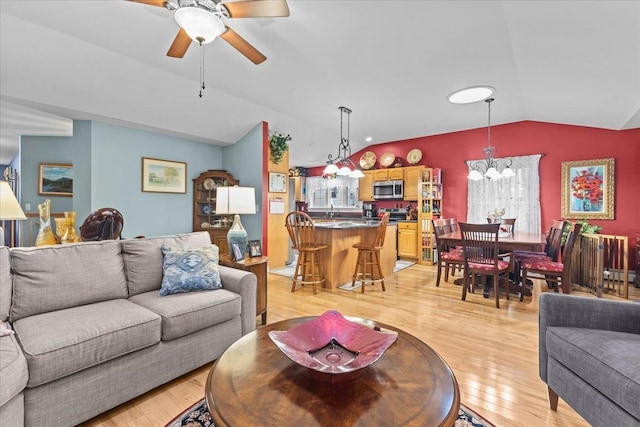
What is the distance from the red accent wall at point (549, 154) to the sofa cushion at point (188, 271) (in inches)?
202

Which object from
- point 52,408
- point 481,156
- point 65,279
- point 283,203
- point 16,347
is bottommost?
point 52,408

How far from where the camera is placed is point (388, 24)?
2.55m

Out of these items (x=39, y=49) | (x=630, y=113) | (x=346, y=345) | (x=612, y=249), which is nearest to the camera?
(x=346, y=345)

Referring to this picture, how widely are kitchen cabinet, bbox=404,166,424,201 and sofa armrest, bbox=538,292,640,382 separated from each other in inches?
179

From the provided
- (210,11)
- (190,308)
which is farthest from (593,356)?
(210,11)

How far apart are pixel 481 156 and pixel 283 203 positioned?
3774 mm

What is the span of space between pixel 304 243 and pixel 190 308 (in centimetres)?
225

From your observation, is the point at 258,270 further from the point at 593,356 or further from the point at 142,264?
the point at 593,356

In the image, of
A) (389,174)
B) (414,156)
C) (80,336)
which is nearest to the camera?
(80,336)

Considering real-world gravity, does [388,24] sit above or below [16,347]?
above

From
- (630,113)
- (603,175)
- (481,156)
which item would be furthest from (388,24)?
(603,175)

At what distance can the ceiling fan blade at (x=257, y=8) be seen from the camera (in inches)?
72.6

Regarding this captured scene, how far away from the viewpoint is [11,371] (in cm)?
124

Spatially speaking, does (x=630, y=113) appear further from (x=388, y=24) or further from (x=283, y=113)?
(x=283, y=113)
